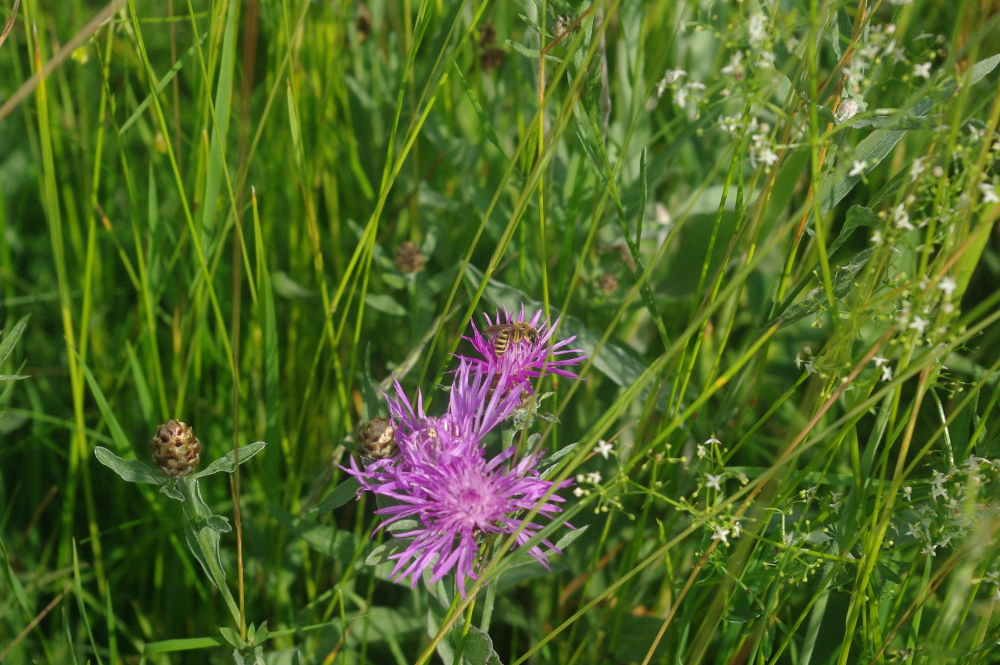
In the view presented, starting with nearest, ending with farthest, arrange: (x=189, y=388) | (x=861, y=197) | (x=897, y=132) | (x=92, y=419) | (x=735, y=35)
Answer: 1. (x=735, y=35)
2. (x=897, y=132)
3. (x=189, y=388)
4. (x=92, y=419)
5. (x=861, y=197)

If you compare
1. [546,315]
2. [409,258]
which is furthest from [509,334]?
[409,258]

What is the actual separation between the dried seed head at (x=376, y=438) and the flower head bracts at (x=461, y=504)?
0.05 m

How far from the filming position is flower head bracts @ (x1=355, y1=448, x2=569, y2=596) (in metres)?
0.87

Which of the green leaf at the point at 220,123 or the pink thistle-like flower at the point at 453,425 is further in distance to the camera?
the green leaf at the point at 220,123

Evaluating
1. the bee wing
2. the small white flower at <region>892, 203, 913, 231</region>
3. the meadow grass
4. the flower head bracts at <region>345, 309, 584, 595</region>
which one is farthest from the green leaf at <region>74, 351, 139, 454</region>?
the small white flower at <region>892, 203, 913, 231</region>

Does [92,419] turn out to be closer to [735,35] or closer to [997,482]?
[735,35]

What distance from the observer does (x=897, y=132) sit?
106cm

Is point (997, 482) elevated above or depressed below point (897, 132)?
below

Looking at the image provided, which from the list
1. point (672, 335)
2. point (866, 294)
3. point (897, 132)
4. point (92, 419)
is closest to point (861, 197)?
point (672, 335)

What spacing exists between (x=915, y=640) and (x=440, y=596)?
1.97 feet

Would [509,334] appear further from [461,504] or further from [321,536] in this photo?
[321,536]

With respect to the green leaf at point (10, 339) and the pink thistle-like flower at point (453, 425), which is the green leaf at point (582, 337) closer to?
the pink thistle-like flower at point (453, 425)

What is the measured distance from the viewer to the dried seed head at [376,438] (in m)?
0.96

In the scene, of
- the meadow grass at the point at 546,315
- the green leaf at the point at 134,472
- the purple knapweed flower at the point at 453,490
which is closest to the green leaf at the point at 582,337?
the meadow grass at the point at 546,315
